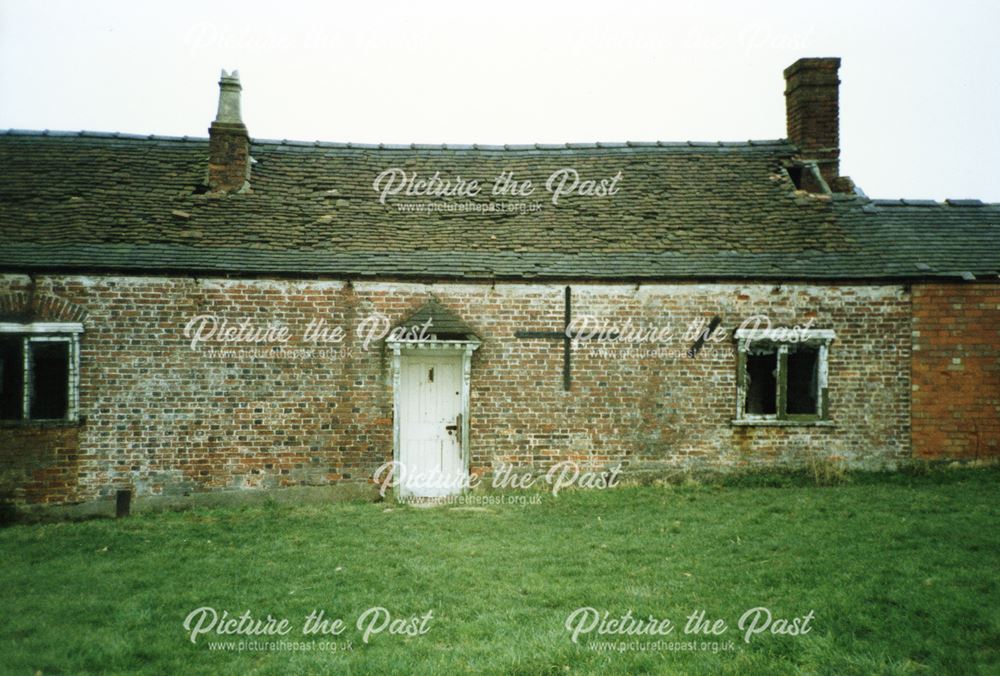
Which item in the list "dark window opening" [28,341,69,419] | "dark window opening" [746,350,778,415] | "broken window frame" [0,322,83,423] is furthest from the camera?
"dark window opening" [746,350,778,415]

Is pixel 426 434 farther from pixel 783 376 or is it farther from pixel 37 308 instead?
pixel 37 308

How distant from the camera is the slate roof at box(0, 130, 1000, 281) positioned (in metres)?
10.8

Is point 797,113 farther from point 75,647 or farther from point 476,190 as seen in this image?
point 75,647

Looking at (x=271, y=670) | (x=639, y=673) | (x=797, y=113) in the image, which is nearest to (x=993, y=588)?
(x=639, y=673)

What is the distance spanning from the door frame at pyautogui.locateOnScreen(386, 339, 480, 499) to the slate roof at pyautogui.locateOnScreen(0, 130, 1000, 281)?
117 cm

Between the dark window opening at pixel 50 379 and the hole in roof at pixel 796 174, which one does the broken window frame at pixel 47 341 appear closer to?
the dark window opening at pixel 50 379

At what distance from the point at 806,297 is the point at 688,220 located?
2.52 meters

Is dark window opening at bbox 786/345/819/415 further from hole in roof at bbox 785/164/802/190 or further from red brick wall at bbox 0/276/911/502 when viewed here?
hole in roof at bbox 785/164/802/190

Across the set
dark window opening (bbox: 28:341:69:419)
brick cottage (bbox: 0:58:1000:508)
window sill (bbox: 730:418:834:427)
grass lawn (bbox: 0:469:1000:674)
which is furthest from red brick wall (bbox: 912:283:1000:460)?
dark window opening (bbox: 28:341:69:419)

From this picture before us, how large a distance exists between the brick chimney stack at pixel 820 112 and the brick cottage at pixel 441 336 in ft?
6.40

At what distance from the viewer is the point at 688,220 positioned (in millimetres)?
12211

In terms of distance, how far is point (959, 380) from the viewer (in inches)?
433

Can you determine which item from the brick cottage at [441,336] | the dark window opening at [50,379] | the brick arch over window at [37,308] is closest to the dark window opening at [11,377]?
the brick cottage at [441,336]

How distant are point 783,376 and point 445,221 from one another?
655 cm
